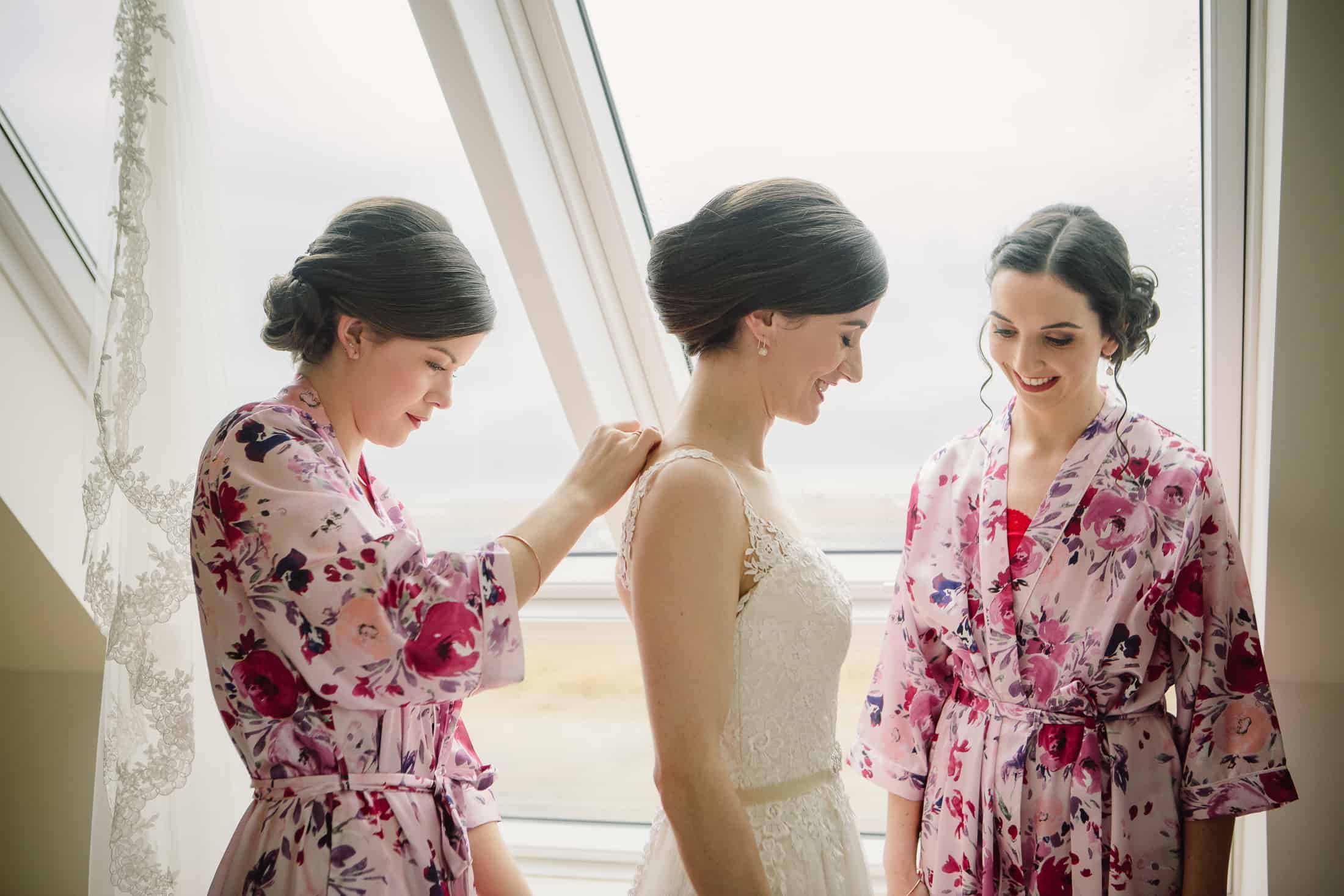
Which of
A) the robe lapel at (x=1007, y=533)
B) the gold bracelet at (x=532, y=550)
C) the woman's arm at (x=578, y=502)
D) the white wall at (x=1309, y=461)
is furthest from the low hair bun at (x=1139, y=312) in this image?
the gold bracelet at (x=532, y=550)

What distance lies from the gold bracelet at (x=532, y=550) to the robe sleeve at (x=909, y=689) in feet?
2.18

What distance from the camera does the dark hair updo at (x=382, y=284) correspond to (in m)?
1.31

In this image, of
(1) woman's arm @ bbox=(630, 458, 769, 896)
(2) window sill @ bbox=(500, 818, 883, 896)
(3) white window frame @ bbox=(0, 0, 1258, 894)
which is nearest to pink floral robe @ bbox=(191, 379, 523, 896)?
(1) woman's arm @ bbox=(630, 458, 769, 896)

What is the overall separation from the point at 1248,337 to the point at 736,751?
1247 millimetres

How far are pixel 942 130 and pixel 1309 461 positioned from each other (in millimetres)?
869

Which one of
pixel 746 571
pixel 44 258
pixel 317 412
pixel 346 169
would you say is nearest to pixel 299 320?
pixel 317 412

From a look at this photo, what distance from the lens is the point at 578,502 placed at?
4.40 feet

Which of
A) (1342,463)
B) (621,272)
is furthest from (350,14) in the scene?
(1342,463)

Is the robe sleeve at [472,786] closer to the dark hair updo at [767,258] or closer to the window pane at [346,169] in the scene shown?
the dark hair updo at [767,258]

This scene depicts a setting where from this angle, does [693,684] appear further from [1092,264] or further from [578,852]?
[578,852]

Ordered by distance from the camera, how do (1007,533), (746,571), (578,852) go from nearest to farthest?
(746,571), (1007,533), (578,852)

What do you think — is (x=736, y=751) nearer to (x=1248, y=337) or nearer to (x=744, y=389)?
(x=744, y=389)

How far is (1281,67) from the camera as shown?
4.93 feet

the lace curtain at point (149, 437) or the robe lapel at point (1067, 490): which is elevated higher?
the lace curtain at point (149, 437)
